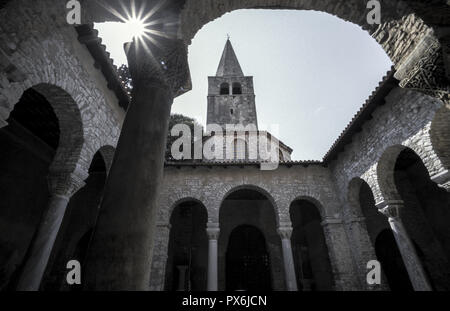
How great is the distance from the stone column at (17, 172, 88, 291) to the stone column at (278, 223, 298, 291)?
716 centimetres

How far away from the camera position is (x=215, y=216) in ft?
30.5

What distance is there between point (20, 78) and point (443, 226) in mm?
12955

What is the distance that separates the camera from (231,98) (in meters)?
24.1

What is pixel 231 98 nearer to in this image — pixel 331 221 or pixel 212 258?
pixel 331 221

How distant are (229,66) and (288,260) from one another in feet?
81.4

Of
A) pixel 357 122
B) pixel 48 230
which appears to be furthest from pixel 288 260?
pixel 48 230

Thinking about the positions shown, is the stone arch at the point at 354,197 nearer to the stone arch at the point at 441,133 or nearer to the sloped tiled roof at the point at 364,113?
the sloped tiled roof at the point at 364,113

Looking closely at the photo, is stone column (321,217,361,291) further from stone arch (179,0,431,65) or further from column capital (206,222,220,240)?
stone arch (179,0,431,65)

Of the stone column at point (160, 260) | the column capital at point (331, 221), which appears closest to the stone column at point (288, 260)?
the column capital at point (331, 221)

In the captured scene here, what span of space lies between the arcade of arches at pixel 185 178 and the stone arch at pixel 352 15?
0.07 feet

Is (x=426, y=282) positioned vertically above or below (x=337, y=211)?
below

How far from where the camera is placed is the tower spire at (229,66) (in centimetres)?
2688

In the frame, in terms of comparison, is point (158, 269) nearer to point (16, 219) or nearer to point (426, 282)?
point (16, 219)
